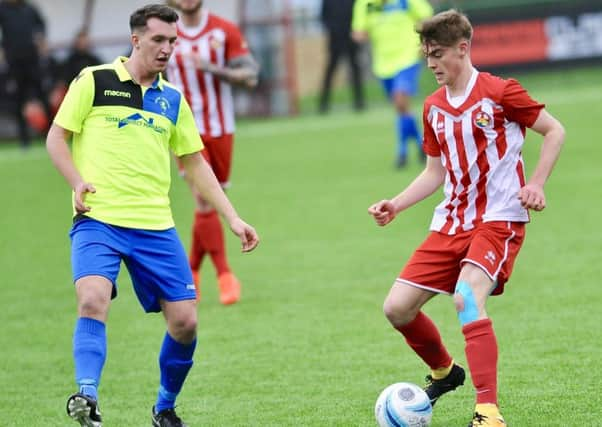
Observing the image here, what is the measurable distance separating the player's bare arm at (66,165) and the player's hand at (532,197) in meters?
1.75

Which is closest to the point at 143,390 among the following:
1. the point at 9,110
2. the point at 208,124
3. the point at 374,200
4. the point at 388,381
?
the point at 388,381

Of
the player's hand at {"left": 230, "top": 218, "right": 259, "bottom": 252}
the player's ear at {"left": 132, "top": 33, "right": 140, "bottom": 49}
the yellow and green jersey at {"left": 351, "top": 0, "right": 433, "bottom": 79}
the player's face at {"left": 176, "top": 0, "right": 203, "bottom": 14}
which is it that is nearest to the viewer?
the player's hand at {"left": 230, "top": 218, "right": 259, "bottom": 252}

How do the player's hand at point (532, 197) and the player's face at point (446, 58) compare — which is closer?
the player's hand at point (532, 197)

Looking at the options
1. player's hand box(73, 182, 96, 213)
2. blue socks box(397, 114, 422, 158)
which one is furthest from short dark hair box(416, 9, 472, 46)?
blue socks box(397, 114, 422, 158)

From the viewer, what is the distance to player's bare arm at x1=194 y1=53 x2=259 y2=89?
8.41 m

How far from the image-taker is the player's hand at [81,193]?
511 cm

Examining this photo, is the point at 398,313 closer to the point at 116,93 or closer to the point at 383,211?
the point at 383,211

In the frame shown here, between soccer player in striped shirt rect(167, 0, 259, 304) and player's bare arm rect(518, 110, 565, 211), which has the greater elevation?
player's bare arm rect(518, 110, 565, 211)

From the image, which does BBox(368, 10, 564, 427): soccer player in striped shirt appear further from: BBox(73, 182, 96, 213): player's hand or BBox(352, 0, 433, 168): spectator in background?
BBox(352, 0, 433, 168): spectator in background

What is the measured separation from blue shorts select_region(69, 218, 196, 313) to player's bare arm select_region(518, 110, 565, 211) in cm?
146

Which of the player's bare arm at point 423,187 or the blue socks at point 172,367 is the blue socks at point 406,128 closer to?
the player's bare arm at point 423,187

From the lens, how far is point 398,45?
569 inches

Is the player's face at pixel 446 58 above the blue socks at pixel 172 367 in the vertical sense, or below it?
above

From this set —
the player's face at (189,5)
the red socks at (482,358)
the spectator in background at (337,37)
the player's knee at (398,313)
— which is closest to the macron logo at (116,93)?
the player's knee at (398,313)
